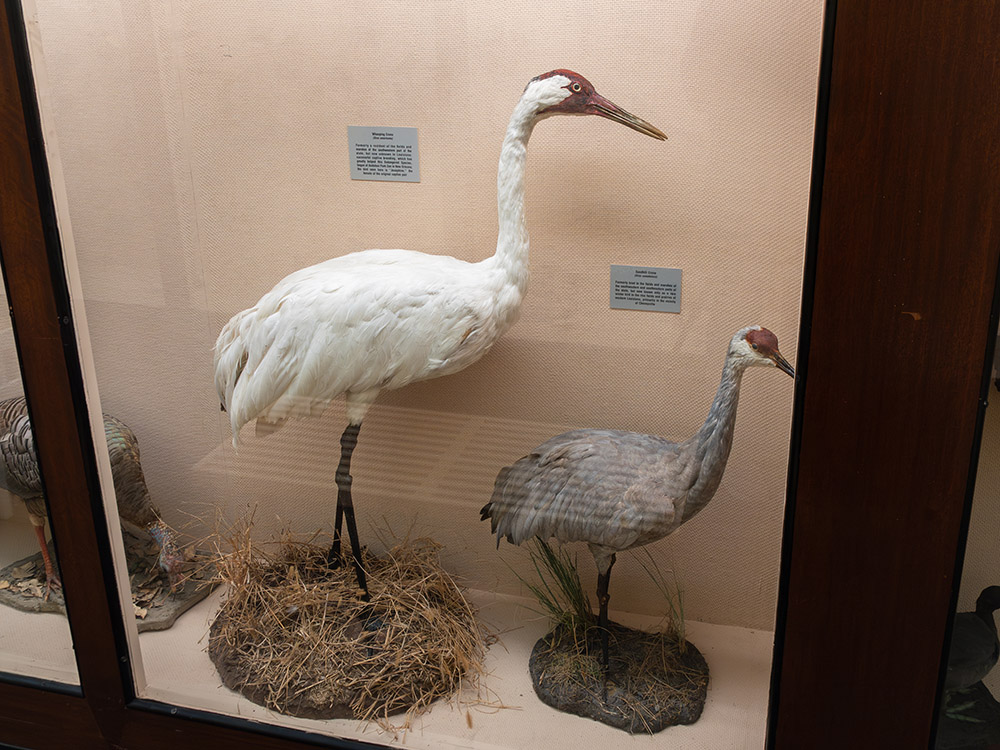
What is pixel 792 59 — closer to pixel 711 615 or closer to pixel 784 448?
pixel 784 448

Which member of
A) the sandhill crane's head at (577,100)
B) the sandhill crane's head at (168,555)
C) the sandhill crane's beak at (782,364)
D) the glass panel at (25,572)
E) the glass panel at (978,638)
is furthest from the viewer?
the sandhill crane's head at (168,555)

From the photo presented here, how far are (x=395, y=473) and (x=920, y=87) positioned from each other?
100 centimetres

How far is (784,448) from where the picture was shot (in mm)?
1180

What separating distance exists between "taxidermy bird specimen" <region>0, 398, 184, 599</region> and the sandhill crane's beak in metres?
1.07

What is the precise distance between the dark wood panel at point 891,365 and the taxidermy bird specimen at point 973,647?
32 millimetres

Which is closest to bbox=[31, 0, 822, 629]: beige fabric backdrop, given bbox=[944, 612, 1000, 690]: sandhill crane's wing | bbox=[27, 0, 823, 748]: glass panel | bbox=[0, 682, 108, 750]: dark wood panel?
bbox=[27, 0, 823, 748]: glass panel

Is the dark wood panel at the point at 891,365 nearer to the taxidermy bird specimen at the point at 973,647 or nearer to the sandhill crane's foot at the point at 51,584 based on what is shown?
the taxidermy bird specimen at the point at 973,647

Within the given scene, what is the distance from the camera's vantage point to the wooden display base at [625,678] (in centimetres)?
144

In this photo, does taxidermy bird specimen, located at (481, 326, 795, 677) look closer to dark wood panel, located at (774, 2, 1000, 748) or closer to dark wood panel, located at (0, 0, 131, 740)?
dark wood panel, located at (774, 2, 1000, 748)

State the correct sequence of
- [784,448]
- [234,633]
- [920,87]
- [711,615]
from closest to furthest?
[920,87] < [784,448] < [711,615] < [234,633]

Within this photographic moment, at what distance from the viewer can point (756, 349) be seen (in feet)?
3.91

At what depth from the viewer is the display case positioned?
1.07 meters

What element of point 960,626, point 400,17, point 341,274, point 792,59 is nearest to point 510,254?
point 341,274

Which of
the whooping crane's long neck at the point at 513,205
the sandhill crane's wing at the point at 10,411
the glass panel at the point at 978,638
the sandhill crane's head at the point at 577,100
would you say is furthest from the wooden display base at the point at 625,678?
the sandhill crane's wing at the point at 10,411
